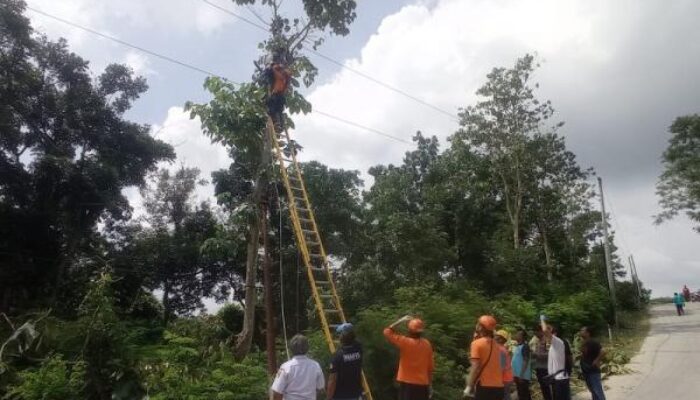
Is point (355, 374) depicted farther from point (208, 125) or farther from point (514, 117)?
point (514, 117)

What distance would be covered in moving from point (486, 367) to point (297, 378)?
2165mm

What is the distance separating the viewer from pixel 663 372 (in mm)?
12633

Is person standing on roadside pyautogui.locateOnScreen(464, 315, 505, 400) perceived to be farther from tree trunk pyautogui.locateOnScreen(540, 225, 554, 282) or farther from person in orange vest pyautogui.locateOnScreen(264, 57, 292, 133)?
tree trunk pyautogui.locateOnScreen(540, 225, 554, 282)

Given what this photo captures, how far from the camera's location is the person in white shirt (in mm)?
4852

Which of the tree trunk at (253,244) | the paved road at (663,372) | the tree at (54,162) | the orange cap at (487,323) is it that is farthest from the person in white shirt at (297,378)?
the tree at (54,162)

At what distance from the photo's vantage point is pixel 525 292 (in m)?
22.8

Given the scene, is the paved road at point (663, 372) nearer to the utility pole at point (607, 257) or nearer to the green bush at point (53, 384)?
the utility pole at point (607, 257)

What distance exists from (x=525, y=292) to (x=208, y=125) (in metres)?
17.6

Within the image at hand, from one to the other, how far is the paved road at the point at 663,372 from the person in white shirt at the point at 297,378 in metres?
8.17

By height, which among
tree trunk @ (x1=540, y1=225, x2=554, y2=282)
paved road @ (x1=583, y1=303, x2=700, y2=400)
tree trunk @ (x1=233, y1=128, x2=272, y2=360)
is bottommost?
paved road @ (x1=583, y1=303, x2=700, y2=400)

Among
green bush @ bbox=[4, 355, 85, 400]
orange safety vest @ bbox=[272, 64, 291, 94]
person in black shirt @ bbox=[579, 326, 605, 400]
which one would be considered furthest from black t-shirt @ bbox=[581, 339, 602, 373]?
green bush @ bbox=[4, 355, 85, 400]

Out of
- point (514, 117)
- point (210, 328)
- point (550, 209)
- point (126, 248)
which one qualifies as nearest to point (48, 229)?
point (126, 248)

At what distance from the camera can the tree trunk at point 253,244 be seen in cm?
926

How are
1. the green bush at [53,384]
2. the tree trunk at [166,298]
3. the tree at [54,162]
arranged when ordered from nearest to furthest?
the green bush at [53,384] → the tree at [54,162] → the tree trunk at [166,298]
